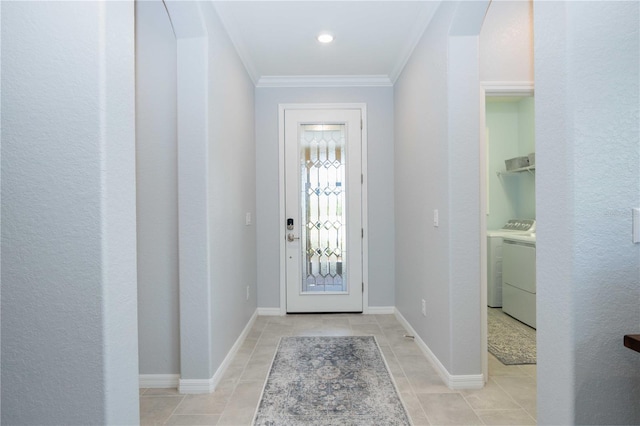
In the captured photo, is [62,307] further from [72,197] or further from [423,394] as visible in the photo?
[423,394]

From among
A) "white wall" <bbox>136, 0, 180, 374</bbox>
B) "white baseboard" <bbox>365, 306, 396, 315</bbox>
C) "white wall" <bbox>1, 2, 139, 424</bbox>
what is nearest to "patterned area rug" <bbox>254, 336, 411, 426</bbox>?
"white wall" <bbox>136, 0, 180, 374</bbox>

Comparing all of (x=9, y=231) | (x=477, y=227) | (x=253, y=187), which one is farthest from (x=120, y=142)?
(x=253, y=187)

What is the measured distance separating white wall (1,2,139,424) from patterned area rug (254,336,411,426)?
1.13 metres

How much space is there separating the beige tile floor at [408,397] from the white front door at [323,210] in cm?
102

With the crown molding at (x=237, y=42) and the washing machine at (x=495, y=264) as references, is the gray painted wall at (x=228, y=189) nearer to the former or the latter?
the crown molding at (x=237, y=42)

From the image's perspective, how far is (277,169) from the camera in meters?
3.97

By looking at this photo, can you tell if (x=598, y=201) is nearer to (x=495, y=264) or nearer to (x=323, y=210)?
(x=323, y=210)

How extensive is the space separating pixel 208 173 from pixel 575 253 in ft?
6.23

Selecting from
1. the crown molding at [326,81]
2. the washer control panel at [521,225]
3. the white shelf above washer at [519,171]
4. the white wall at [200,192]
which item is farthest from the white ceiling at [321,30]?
the washer control panel at [521,225]

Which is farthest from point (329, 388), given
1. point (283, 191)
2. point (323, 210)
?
point (283, 191)

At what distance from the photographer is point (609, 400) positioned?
46.3 inches

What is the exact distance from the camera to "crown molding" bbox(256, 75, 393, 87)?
3889 mm

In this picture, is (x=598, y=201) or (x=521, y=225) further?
(x=521, y=225)

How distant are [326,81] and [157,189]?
2.30 meters
